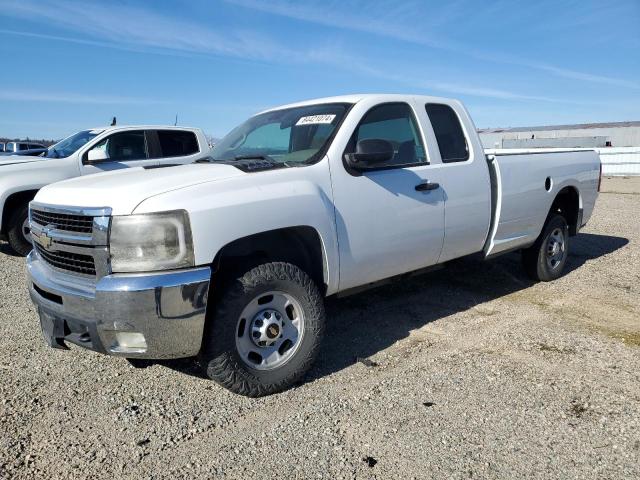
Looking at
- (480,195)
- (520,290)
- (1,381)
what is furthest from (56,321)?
(520,290)

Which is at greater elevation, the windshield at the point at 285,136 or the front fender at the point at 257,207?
the windshield at the point at 285,136

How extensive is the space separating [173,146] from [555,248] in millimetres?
6343

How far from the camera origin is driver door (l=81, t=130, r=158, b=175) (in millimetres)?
8281

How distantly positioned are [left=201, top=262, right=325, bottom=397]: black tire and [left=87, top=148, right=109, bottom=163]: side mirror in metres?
6.23

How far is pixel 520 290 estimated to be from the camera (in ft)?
18.8

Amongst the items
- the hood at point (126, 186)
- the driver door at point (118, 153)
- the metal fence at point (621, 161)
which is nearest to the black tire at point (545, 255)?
the hood at point (126, 186)

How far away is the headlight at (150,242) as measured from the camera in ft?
9.21

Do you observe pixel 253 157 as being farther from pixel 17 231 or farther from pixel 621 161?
pixel 621 161

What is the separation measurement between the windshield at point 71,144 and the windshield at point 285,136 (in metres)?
4.87

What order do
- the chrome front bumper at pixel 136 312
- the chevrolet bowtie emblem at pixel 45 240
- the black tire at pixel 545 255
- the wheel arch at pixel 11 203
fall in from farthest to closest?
the wheel arch at pixel 11 203, the black tire at pixel 545 255, the chevrolet bowtie emblem at pixel 45 240, the chrome front bumper at pixel 136 312

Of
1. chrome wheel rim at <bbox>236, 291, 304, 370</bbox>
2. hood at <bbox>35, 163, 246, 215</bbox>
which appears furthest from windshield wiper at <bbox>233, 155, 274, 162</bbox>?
chrome wheel rim at <bbox>236, 291, 304, 370</bbox>

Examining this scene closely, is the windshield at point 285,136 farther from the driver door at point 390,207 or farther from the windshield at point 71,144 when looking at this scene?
the windshield at point 71,144

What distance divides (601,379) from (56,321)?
3.55 metres

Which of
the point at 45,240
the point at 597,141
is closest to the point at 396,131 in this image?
the point at 45,240
